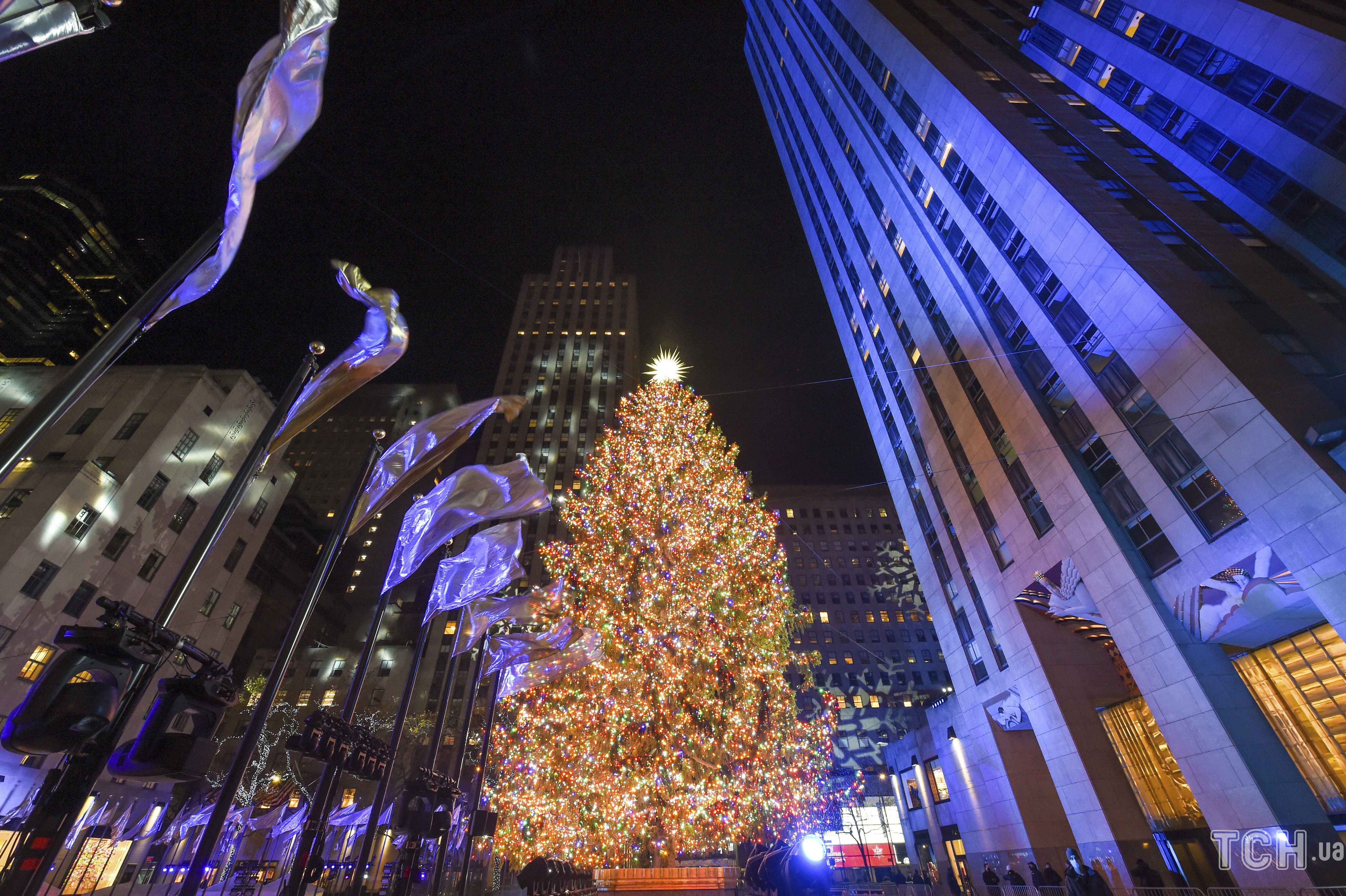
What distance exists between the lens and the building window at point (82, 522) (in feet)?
92.2

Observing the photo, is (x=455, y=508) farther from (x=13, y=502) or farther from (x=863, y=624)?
(x=863, y=624)

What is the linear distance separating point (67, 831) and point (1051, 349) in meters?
29.2

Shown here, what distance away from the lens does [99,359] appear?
5.38 metres

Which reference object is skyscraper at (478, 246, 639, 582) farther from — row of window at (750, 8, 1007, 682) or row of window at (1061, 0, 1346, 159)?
row of window at (1061, 0, 1346, 159)

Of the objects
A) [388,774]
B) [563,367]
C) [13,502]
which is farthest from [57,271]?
[388,774]

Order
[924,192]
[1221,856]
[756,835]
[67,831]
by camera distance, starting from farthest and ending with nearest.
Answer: [924,192]
[756,835]
[1221,856]
[67,831]

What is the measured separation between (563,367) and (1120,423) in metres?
67.2

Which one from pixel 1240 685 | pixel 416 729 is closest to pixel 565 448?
pixel 416 729

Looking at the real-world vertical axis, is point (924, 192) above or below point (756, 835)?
above

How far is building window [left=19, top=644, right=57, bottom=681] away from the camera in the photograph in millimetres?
25078

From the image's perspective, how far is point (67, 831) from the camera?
4770 mm

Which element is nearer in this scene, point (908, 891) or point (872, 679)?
point (908, 891)

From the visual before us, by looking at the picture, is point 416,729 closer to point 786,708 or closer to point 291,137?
point 786,708

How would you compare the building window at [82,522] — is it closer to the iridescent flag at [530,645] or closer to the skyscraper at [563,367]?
the iridescent flag at [530,645]
